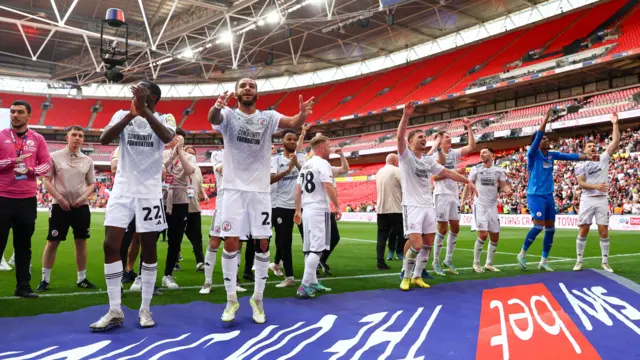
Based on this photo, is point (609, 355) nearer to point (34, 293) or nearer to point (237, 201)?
point (237, 201)

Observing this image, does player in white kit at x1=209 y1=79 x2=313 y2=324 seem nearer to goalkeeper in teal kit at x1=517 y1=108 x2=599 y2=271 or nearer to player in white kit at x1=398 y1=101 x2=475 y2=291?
player in white kit at x1=398 y1=101 x2=475 y2=291

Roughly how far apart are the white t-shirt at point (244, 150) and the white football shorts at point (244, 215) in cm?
7

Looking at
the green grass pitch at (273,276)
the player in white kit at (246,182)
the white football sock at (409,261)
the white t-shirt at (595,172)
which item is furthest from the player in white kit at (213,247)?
the white t-shirt at (595,172)

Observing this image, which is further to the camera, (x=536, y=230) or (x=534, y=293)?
(x=536, y=230)

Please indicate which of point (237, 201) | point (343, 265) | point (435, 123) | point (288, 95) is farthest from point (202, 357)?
point (288, 95)

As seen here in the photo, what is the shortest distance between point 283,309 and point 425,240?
229 cm

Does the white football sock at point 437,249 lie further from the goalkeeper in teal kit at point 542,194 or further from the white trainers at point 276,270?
the white trainers at point 276,270

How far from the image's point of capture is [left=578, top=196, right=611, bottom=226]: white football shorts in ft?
23.5

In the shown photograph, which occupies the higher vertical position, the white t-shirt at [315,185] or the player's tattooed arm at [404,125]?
the player's tattooed arm at [404,125]

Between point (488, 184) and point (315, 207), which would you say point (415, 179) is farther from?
point (488, 184)

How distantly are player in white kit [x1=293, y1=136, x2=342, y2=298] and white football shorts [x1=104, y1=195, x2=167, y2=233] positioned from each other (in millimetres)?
1681

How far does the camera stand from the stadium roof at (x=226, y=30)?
2619 centimetres

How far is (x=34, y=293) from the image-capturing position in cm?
494

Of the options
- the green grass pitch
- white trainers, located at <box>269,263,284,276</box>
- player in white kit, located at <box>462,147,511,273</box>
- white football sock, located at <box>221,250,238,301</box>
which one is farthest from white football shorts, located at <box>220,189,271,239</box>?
player in white kit, located at <box>462,147,511,273</box>
